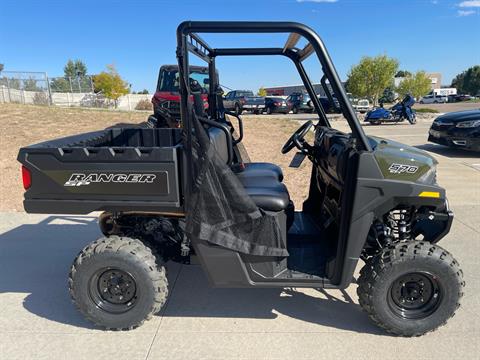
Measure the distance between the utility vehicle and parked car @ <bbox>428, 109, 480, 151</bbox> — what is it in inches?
263

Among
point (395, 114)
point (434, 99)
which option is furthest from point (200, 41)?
point (434, 99)

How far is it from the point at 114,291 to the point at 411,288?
6.46ft

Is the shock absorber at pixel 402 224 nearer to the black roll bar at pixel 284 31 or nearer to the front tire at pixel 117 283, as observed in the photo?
the black roll bar at pixel 284 31

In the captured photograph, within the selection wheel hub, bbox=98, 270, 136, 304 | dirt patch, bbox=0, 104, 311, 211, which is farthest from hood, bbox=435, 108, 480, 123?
wheel hub, bbox=98, 270, 136, 304

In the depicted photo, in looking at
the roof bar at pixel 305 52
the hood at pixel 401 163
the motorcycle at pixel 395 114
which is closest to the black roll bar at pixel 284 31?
the hood at pixel 401 163

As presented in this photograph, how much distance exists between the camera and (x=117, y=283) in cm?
261

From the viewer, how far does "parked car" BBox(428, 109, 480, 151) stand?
8258 mm

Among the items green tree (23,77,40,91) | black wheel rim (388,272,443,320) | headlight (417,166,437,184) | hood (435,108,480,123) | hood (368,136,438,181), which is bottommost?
black wheel rim (388,272,443,320)

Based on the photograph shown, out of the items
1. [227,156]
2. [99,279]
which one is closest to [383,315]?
[227,156]

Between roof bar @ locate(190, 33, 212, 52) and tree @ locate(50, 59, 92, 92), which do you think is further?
tree @ locate(50, 59, 92, 92)

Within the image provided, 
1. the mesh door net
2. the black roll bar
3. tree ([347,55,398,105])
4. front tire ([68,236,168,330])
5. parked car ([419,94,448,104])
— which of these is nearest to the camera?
the black roll bar

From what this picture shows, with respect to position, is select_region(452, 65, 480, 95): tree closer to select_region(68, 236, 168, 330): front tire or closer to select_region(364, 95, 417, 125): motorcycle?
select_region(364, 95, 417, 125): motorcycle

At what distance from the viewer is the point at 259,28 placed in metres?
2.17

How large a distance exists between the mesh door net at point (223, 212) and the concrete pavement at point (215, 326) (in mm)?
608
